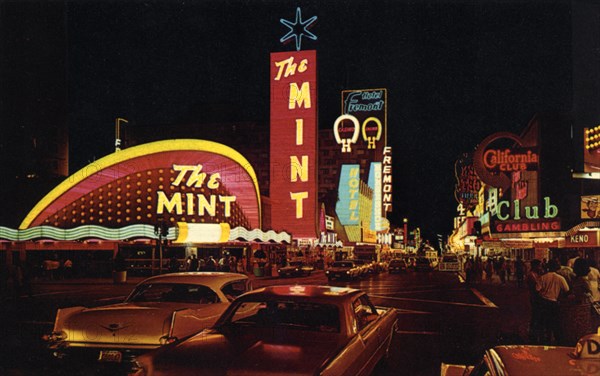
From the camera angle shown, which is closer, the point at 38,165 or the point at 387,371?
the point at 387,371

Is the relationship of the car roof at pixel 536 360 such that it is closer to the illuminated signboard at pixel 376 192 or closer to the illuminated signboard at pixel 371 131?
the illuminated signboard at pixel 376 192

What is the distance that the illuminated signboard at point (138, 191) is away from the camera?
38438 mm

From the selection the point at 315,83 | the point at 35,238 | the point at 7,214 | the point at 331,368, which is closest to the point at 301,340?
the point at 331,368

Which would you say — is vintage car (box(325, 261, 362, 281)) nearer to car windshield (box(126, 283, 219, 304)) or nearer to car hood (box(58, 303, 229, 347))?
car windshield (box(126, 283, 219, 304))

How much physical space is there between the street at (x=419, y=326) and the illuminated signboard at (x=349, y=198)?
6133cm

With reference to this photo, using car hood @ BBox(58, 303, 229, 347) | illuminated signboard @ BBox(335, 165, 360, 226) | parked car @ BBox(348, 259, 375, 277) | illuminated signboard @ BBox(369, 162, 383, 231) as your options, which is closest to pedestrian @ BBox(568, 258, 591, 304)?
car hood @ BBox(58, 303, 229, 347)

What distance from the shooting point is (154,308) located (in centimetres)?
809

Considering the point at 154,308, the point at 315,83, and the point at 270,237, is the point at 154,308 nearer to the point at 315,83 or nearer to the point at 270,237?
the point at 270,237

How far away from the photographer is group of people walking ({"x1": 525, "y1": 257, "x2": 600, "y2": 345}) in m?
10.2

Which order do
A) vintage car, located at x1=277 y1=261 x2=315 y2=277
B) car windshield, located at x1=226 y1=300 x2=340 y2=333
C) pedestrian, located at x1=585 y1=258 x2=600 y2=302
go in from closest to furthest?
car windshield, located at x1=226 y1=300 x2=340 y2=333 → pedestrian, located at x1=585 y1=258 x2=600 y2=302 → vintage car, located at x1=277 y1=261 x2=315 y2=277

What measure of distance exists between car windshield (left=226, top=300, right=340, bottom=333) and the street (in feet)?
7.22

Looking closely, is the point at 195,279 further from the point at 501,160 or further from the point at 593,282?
the point at 501,160

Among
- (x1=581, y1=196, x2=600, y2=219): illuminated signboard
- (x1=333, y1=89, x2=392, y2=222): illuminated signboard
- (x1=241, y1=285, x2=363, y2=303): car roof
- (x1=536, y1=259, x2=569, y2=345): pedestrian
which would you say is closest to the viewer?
(x1=241, y1=285, x2=363, y2=303): car roof

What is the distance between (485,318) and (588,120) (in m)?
20.4
